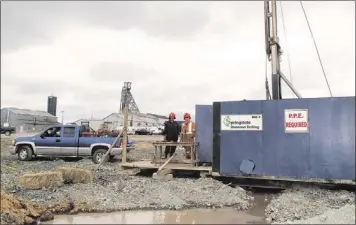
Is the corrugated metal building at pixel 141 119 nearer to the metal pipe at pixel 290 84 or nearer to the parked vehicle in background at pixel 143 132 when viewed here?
the parked vehicle in background at pixel 143 132

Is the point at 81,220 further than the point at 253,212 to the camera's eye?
No

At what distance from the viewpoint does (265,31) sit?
48.2 ft

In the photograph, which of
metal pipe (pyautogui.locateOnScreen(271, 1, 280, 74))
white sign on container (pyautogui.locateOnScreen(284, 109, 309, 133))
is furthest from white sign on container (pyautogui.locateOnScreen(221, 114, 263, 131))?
metal pipe (pyautogui.locateOnScreen(271, 1, 280, 74))

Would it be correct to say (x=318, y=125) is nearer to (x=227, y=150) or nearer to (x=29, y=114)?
(x=227, y=150)

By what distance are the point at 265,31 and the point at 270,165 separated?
19.7ft

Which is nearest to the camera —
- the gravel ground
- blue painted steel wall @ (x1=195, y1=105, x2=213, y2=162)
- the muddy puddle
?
the muddy puddle

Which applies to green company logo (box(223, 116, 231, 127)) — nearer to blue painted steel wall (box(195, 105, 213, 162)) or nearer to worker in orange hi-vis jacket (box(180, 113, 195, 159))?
blue painted steel wall (box(195, 105, 213, 162))

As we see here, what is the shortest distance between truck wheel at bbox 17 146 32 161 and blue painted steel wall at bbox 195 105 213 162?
935 cm

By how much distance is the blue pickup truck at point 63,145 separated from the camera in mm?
17672

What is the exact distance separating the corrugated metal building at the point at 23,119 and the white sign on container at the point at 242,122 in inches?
1895

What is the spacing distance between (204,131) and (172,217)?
187 inches

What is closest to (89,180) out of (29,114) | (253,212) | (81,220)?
(81,220)

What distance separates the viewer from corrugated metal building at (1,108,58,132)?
55.6 m

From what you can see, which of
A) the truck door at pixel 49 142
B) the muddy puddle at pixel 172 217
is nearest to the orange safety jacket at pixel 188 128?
the muddy puddle at pixel 172 217
